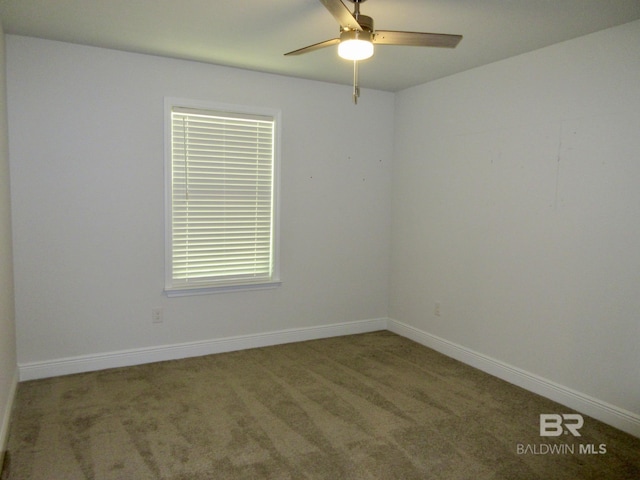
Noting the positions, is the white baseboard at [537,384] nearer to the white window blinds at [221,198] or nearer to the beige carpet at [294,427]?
the beige carpet at [294,427]

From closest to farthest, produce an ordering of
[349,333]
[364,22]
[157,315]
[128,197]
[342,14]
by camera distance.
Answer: [342,14] < [364,22] < [128,197] < [157,315] < [349,333]

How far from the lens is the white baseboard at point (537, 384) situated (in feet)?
9.44

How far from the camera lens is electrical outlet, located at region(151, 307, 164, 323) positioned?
386 cm

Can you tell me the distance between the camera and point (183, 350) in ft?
13.1

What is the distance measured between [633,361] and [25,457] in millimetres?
3595

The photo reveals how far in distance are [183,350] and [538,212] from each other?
3122 mm

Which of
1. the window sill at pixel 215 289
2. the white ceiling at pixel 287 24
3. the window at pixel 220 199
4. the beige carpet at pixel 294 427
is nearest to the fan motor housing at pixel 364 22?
the white ceiling at pixel 287 24

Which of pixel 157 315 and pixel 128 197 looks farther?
pixel 157 315

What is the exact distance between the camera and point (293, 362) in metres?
3.93

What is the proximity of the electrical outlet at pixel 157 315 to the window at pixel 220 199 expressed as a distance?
0.62 feet

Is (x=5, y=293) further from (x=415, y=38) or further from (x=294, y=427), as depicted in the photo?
(x=415, y=38)

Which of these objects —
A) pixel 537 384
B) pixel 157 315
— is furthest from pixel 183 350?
pixel 537 384

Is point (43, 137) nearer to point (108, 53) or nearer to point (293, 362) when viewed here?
point (108, 53)

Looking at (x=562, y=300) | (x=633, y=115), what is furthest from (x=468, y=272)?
(x=633, y=115)
